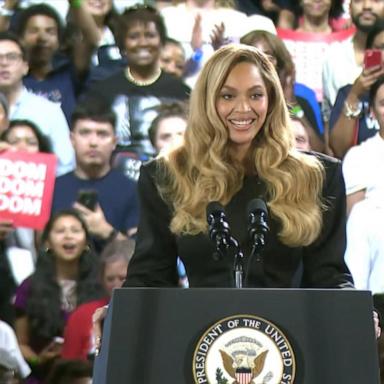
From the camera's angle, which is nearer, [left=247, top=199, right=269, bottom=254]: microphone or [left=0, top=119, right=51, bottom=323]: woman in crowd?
[left=247, top=199, right=269, bottom=254]: microphone

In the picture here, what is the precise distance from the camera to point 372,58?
568cm

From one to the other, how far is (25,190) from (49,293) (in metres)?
0.48

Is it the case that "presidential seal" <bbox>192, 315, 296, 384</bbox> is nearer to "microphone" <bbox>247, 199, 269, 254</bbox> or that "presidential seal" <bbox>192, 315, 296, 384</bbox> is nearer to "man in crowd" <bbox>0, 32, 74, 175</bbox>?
"microphone" <bbox>247, 199, 269, 254</bbox>

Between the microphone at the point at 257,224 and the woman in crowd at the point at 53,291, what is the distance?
2.90m

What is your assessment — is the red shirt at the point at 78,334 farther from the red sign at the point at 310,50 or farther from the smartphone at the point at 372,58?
the smartphone at the point at 372,58

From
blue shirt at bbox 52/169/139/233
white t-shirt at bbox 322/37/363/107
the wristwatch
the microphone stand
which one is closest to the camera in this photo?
the microphone stand

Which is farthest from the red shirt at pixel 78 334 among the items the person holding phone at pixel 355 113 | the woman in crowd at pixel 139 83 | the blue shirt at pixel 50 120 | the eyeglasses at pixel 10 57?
the person holding phone at pixel 355 113

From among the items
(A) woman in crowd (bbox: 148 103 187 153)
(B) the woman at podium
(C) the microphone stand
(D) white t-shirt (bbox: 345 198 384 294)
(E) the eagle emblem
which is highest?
(A) woman in crowd (bbox: 148 103 187 153)

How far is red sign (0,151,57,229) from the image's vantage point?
16.8ft

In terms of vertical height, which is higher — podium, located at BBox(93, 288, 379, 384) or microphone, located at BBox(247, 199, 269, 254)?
microphone, located at BBox(247, 199, 269, 254)

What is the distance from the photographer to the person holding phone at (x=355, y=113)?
557 centimetres

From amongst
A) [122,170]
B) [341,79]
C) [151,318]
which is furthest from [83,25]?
[151,318]

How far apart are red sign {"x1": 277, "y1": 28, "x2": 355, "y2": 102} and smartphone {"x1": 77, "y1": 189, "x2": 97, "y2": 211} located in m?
1.21

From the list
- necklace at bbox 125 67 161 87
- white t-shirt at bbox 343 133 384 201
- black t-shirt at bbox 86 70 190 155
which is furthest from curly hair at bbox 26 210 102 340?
white t-shirt at bbox 343 133 384 201
